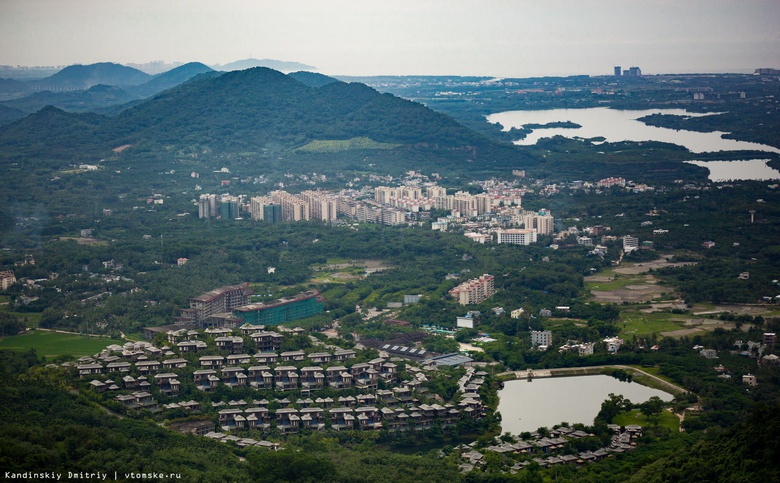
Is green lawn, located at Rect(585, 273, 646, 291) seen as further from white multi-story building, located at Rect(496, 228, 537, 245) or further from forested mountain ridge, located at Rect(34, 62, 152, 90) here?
forested mountain ridge, located at Rect(34, 62, 152, 90)

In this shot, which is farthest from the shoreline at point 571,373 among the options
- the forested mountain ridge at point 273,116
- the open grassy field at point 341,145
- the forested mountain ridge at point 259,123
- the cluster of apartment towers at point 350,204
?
the forested mountain ridge at point 273,116

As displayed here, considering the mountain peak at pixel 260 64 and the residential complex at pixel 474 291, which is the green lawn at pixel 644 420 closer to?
the residential complex at pixel 474 291

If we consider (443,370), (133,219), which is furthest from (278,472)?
(133,219)

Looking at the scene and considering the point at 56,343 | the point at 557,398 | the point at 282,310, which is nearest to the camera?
the point at 557,398

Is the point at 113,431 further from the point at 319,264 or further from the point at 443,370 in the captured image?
the point at 319,264

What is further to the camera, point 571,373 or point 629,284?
point 629,284

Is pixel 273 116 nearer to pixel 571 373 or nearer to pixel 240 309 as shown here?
pixel 240 309

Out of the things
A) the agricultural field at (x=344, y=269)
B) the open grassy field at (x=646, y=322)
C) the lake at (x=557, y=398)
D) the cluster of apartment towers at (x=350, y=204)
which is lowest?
the lake at (x=557, y=398)

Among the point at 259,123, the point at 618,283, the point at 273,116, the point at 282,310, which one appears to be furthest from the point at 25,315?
the point at 273,116
